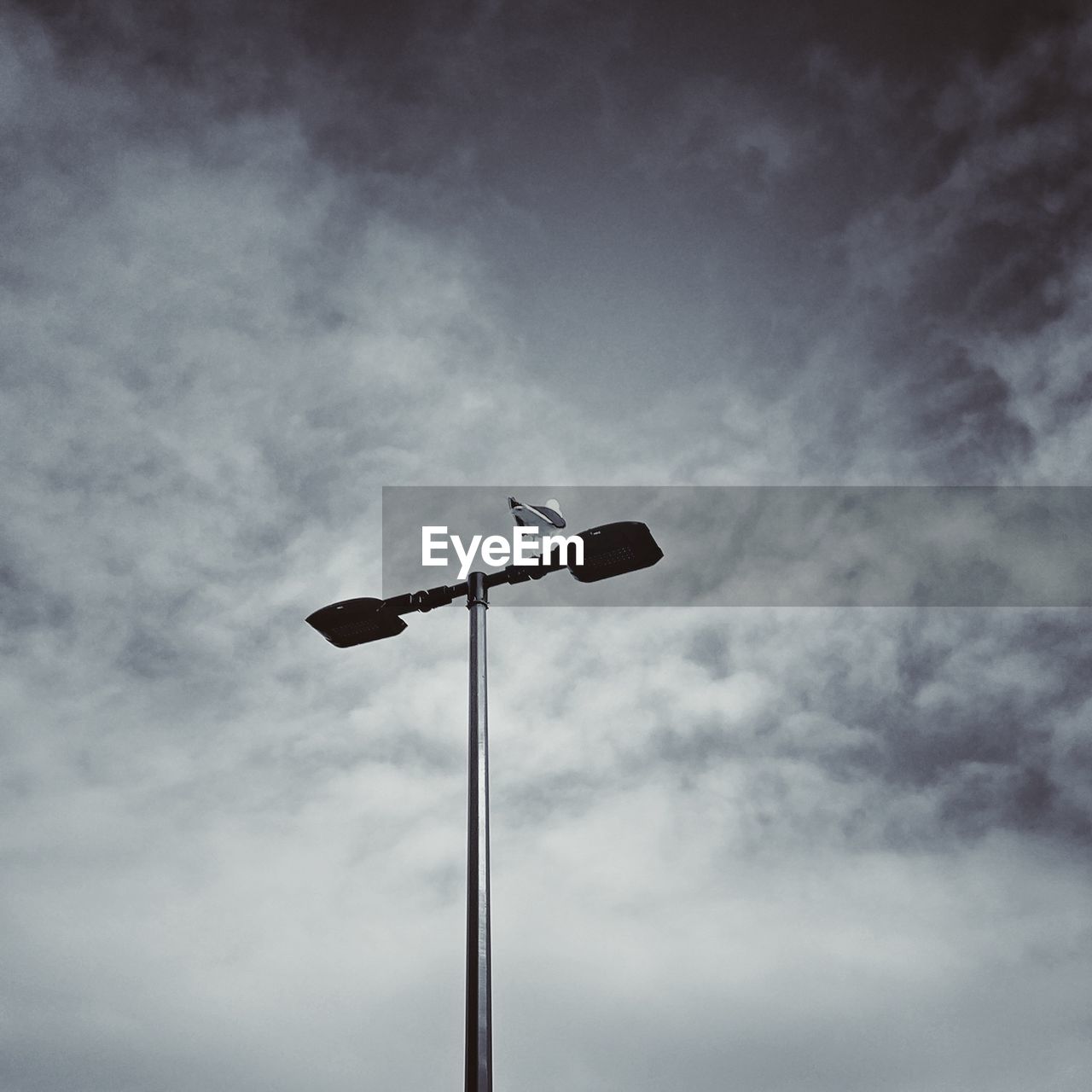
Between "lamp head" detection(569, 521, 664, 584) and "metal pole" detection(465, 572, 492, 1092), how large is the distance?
3.02ft

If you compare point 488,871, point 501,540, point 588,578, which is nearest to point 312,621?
point 501,540

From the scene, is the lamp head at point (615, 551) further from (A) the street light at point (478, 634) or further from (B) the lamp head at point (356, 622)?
(B) the lamp head at point (356, 622)

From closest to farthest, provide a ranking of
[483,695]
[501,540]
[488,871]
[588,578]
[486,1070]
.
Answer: [486,1070]
[488,871]
[483,695]
[588,578]
[501,540]

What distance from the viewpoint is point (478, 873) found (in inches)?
214

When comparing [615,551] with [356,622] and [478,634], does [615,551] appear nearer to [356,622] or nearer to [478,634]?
[478,634]

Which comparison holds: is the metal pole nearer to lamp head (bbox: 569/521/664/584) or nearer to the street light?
the street light

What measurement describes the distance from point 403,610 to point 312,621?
Result: 2.85 ft

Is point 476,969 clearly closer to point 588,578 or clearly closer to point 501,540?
point 588,578

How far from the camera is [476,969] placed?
5.05 meters

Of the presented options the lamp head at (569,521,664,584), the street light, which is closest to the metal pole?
the street light

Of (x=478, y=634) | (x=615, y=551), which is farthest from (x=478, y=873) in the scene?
(x=615, y=551)

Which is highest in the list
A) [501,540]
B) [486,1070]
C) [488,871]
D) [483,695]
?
[501,540]

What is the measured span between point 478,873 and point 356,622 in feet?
9.36

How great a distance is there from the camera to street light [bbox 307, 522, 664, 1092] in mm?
4926
